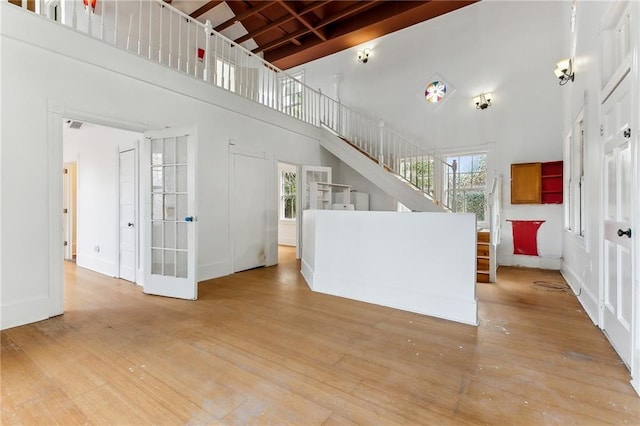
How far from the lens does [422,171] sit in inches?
238

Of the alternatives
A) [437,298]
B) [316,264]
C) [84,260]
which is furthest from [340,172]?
[84,260]

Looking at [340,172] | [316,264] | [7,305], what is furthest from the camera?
[340,172]

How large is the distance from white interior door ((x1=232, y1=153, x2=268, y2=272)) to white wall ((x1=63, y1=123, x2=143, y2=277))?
1584 mm

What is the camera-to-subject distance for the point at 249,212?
17.4 feet

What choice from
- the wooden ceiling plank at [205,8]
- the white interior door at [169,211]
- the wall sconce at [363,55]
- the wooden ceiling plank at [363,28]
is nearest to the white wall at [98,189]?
the white interior door at [169,211]

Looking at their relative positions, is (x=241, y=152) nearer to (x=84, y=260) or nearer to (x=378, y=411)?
(x=84, y=260)

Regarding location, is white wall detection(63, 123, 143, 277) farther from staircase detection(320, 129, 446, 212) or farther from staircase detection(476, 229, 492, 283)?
staircase detection(476, 229, 492, 283)

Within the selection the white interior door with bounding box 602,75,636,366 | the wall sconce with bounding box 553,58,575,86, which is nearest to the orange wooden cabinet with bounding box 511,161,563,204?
the wall sconce with bounding box 553,58,575,86

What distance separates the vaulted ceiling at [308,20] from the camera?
6535mm

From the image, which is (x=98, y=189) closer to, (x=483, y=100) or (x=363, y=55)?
(x=363, y=55)

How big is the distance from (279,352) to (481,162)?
571cm

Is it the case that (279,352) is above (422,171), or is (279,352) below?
below

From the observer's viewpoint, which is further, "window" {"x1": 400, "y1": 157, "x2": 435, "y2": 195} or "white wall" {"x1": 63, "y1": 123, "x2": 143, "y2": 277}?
"window" {"x1": 400, "y1": 157, "x2": 435, "y2": 195}

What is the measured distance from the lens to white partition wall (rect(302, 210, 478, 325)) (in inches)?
114
